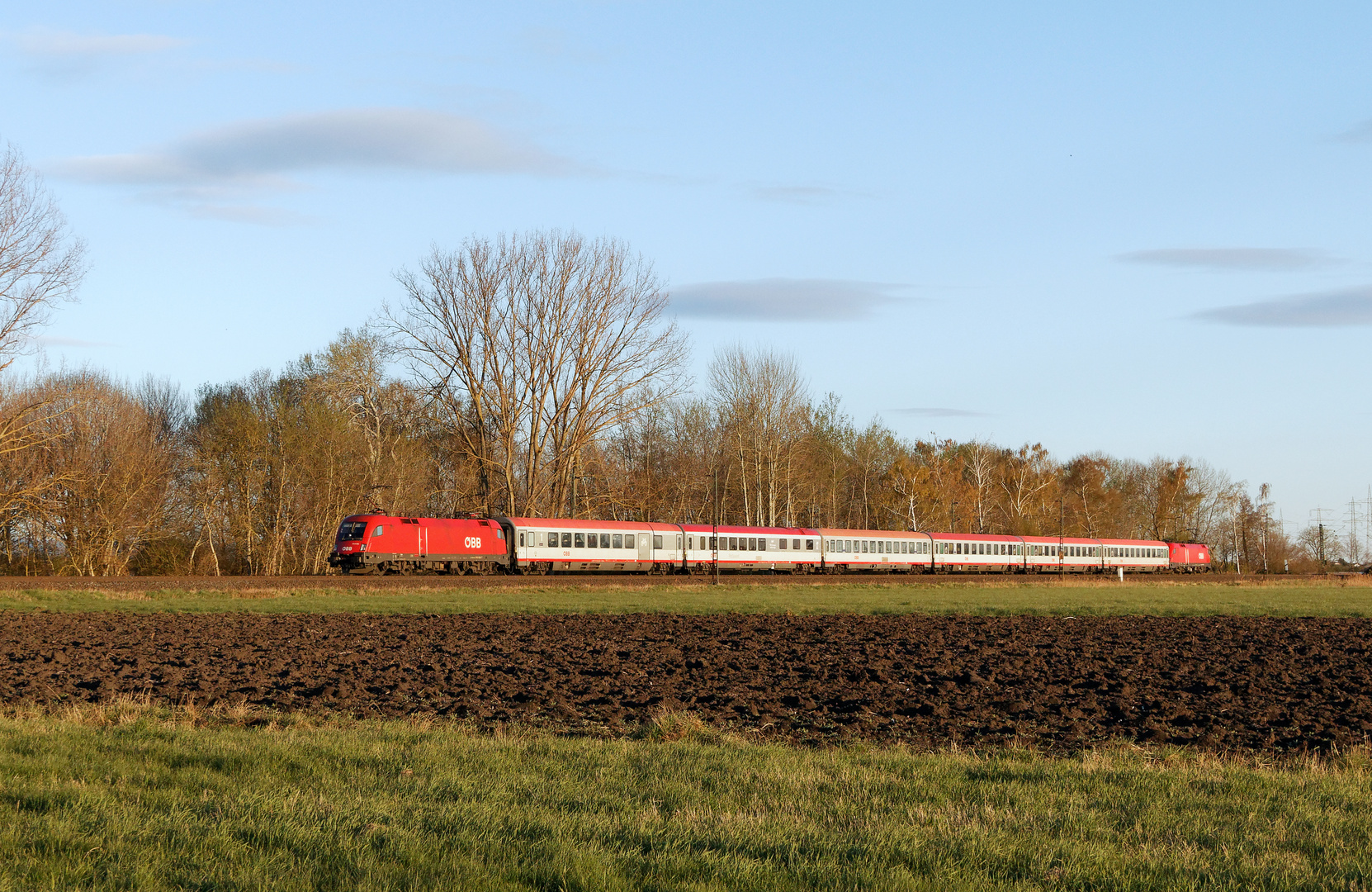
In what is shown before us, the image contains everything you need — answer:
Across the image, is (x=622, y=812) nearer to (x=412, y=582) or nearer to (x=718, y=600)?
(x=718, y=600)

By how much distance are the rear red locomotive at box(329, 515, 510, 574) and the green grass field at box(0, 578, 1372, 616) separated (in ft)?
28.2

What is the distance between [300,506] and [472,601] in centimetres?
2942

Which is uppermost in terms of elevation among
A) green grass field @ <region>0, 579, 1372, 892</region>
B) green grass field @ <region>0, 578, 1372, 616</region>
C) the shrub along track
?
green grass field @ <region>0, 579, 1372, 892</region>

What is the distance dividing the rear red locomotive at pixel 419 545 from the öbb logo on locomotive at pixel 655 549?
4 cm

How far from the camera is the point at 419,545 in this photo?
4684 centimetres

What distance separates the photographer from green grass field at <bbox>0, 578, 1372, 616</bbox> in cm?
2938

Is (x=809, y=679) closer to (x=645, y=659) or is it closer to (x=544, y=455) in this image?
(x=645, y=659)

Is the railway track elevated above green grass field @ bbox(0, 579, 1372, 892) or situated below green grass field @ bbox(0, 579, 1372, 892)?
below

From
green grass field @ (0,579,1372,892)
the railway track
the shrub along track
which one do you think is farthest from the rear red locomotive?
green grass field @ (0,579,1372,892)

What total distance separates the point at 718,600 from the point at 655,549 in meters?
19.1

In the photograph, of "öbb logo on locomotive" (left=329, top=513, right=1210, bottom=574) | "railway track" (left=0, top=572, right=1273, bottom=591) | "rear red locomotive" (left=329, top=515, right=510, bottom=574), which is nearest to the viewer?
"railway track" (left=0, top=572, right=1273, bottom=591)

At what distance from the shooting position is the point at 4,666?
49.7 feet

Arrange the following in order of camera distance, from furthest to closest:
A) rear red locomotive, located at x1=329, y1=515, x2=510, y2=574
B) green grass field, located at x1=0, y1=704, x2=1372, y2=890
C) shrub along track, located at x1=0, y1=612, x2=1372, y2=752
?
1. rear red locomotive, located at x1=329, y1=515, x2=510, y2=574
2. shrub along track, located at x1=0, y1=612, x2=1372, y2=752
3. green grass field, located at x1=0, y1=704, x2=1372, y2=890

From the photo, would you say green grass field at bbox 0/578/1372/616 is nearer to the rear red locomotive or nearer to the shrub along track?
the shrub along track
